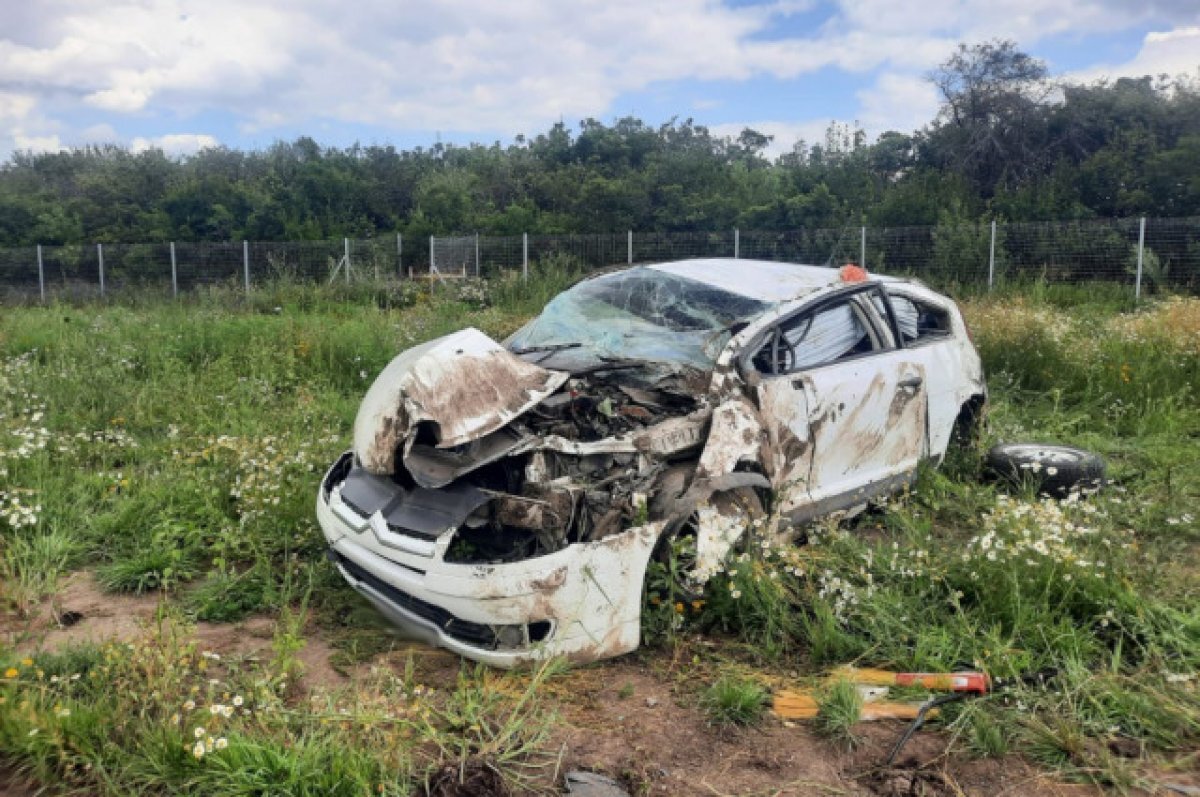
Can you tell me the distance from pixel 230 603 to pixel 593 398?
2050 mm

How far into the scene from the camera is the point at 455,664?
12.0 ft

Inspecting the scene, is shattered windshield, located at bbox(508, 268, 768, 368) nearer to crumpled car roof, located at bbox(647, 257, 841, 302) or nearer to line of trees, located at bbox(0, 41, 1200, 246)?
crumpled car roof, located at bbox(647, 257, 841, 302)

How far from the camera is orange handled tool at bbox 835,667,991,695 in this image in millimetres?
3262

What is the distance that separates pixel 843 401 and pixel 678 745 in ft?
7.31

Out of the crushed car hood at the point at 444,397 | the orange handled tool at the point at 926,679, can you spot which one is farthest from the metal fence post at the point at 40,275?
the orange handled tool at the point at 926,679

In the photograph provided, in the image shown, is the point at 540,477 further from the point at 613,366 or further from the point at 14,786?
the point at 14,786

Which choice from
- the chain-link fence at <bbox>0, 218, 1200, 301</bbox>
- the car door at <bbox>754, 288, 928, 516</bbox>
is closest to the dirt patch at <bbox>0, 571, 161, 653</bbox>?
the car door at <bbox>754, 288, 928, 516</bbox>

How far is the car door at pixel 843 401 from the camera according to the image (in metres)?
4.41

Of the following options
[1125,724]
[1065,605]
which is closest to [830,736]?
[1125,724]

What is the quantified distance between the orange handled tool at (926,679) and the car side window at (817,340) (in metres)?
1.58

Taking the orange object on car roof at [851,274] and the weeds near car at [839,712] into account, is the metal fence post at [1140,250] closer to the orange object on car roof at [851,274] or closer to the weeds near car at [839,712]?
the orange object on car roof at [851,274]

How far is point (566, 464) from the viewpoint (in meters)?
3.83

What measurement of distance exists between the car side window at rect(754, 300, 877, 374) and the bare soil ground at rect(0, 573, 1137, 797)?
171 cm

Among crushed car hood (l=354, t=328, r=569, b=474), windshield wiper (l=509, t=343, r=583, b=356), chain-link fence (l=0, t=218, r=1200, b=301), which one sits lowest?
crushed car hood (l=354, t=328, r=569, b=474)
